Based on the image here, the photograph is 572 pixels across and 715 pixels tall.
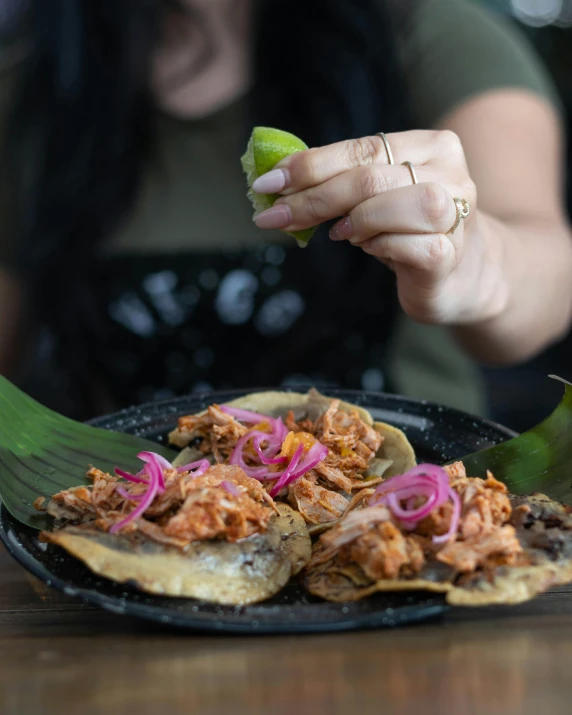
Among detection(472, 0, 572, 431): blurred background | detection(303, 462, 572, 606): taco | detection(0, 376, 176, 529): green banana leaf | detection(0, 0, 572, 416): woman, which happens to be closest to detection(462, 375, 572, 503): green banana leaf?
detection(303, 462, 572, 606): taco

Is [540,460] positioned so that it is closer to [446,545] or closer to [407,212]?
[446,545]

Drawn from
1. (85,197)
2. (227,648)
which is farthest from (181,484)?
(85,197)

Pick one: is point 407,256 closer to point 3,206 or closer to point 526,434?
point 526,434

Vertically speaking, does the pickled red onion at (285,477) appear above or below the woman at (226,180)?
below

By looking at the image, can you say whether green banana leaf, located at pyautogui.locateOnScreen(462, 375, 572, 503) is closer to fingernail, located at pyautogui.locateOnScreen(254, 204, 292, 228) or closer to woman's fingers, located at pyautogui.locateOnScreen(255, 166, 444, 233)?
woman's fingers, located at pyautogui.locateOnScreen(255, 166, 444, 233)

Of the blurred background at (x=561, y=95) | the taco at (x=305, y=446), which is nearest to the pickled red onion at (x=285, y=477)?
the taco at (x=305, y=446)

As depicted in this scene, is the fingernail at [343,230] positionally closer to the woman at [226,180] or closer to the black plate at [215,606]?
the black plate at [215,606]
